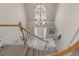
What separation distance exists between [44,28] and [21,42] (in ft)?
0.99

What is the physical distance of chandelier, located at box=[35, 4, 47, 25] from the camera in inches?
52.5

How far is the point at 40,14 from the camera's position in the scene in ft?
4.46

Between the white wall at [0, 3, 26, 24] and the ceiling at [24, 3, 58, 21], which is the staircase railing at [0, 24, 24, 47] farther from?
the ceiling at [24, 3, 58, 21]

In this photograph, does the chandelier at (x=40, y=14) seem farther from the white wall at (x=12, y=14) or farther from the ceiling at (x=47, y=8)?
the white wall at (x=12, y=14)

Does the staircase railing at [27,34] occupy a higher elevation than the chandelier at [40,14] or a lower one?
lower

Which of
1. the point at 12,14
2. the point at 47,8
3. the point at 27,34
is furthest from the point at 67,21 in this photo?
the point at 12,14

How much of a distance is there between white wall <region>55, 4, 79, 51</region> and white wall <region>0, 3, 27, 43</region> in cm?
37

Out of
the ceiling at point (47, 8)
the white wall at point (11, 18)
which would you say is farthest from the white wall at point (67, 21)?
the white wall at point (11, 18)

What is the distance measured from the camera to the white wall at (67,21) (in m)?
1.34

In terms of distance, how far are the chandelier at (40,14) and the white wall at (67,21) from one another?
14cm

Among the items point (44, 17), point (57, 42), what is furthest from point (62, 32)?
→ point (44, 17)

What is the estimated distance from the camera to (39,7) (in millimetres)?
1360

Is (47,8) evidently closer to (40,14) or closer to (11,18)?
(40,14)

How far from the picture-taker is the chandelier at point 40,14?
133cm
